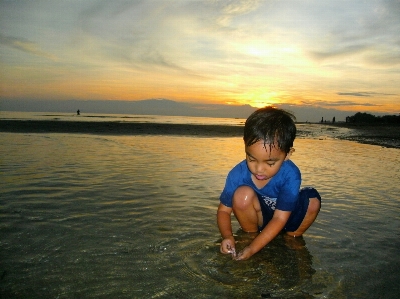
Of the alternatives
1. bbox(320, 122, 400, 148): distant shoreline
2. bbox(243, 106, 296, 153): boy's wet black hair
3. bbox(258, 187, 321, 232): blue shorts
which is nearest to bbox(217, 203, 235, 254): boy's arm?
bbox(258, 187, 321, 232): blue shorts

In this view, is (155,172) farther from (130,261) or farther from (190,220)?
(130,261)

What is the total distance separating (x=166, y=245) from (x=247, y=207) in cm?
83

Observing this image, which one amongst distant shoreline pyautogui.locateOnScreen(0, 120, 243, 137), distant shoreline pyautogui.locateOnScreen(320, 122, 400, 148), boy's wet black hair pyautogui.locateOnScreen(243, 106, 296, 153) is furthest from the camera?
distant shoreline pyautogui.locateOnScreen(0, 120, 243, 137)

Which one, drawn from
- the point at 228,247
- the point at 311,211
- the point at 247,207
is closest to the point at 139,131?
the point at 247,207

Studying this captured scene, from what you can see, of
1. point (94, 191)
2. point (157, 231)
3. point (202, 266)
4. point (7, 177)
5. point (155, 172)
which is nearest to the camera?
point (202, 266)

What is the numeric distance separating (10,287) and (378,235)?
326cm

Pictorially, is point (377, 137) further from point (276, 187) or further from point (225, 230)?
point (225, 230)

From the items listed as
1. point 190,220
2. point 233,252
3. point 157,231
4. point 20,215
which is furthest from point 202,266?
point 20,215

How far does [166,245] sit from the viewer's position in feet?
9.14

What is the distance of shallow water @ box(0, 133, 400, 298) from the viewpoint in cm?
211

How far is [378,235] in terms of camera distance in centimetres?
317

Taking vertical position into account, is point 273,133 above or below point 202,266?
above

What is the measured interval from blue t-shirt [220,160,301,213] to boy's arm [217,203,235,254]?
0.24ft

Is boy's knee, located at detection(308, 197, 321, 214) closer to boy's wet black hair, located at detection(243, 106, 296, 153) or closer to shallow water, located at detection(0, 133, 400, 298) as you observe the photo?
shallow water, located at detection(0, 133, 400, 298)
